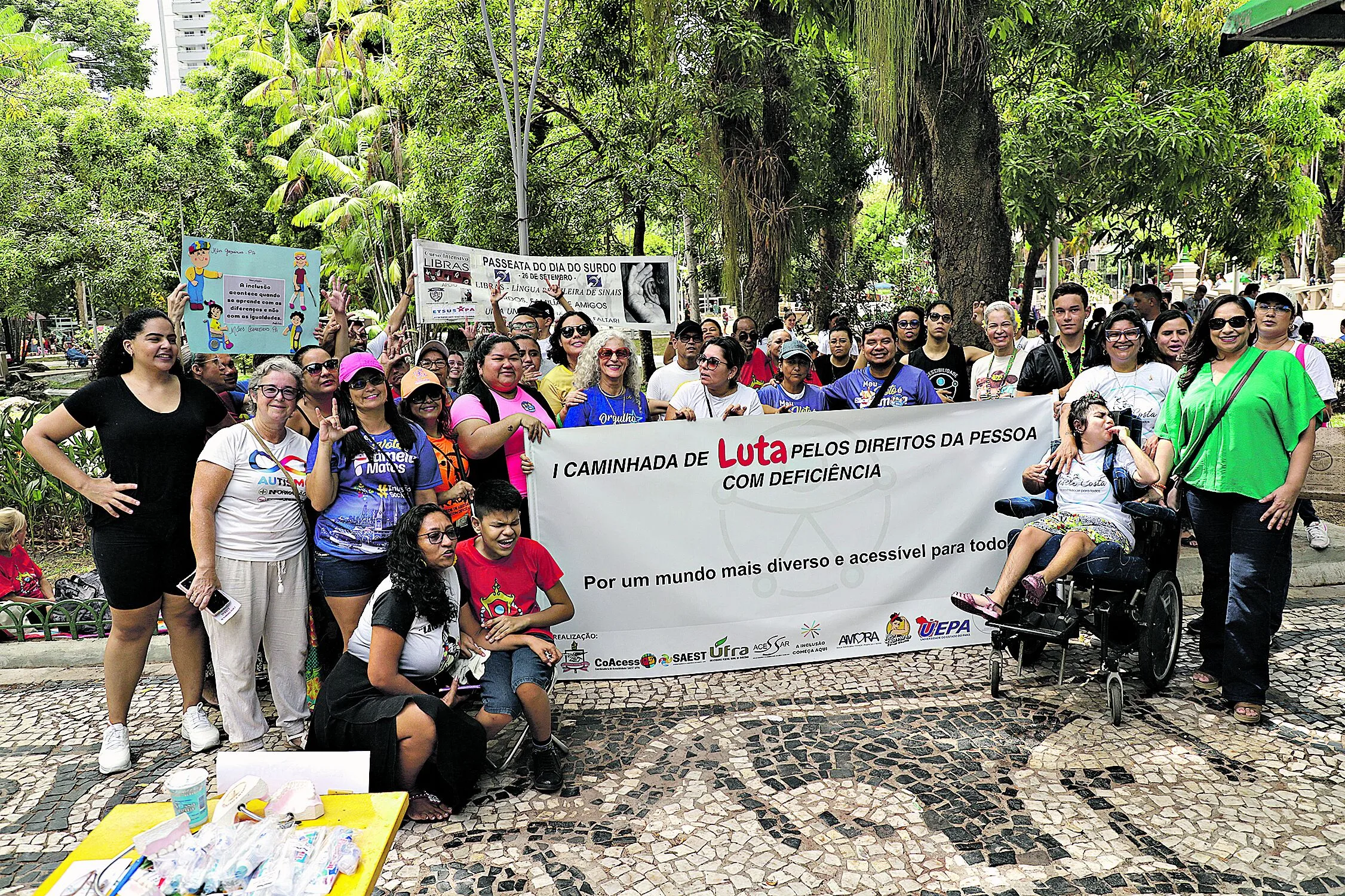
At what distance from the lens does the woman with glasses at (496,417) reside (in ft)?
15.4

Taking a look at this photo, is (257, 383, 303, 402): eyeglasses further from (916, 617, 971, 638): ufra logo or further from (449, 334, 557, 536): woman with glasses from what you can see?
(916, 617, 971, 638): ufra logo

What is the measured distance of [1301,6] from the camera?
445cm

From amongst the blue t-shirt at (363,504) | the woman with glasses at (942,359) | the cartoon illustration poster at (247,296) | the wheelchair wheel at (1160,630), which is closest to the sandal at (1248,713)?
the wheelchair wheel at (1160,630)

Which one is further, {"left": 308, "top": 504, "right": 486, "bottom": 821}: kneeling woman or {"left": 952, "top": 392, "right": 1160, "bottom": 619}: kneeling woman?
{"left": 952, "top": 392, "right": 1160, "bottom": 619}: kneeling woman

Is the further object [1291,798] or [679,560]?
[679,560]

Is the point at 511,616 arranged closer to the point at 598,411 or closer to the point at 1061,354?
the point at 598,411

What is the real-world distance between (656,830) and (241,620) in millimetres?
1989

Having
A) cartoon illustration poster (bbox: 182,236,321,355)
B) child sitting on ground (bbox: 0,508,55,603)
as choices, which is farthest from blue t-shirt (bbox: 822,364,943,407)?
child sitting on ground (bbox: 0,508,55,603)

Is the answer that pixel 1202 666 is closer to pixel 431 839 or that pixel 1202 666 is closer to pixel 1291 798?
pixel 1291 798

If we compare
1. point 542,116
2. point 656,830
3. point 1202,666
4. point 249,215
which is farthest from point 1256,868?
point 249,215

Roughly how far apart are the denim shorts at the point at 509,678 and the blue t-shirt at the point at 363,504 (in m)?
0.68

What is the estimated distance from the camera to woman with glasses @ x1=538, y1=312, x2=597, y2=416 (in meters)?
5.42

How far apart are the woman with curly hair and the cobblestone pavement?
136 cm

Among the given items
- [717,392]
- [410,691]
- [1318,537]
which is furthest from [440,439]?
[1318,537]
